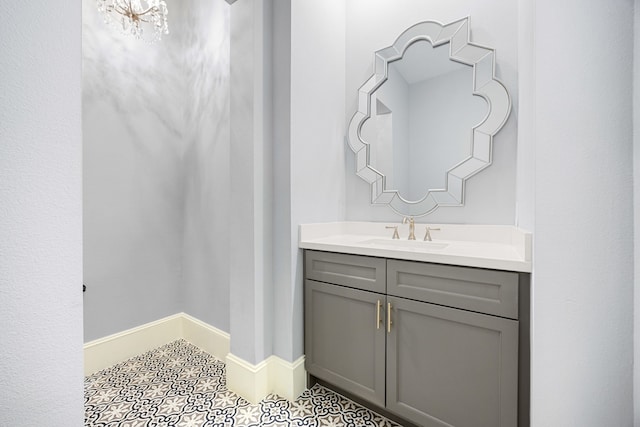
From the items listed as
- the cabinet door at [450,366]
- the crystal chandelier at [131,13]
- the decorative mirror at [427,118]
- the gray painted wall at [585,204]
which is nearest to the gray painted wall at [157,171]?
the crystal chandelier at [131,13]

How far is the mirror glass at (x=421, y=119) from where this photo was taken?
68.1 inches

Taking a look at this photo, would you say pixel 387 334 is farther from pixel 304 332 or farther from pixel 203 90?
pixel 203 90

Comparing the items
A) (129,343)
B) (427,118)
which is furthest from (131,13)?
(129,343)

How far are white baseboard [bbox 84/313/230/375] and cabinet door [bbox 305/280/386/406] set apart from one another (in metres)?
0.78

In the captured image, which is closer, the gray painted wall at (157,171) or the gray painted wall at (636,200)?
the gray painted wall at (636,200)

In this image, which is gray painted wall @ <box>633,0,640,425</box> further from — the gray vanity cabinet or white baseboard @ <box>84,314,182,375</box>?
white baseboard @ <box>84,314,182,375</box>

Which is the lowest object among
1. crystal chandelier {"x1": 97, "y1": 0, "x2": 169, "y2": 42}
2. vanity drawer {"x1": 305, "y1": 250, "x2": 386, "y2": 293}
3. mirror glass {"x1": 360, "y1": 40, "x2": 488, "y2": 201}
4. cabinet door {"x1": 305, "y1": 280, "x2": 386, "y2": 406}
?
cabinet door {"x1": 305, "y1": 280, "x2": 386, "y2": 406}

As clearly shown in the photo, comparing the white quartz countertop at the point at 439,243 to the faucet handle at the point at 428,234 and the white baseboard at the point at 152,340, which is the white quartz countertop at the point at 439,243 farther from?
the white baseboard at the point at 152,340

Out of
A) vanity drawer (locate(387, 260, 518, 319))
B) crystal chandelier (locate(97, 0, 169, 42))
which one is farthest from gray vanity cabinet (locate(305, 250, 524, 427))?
crystal chandelier (locate(97, 0, 169, 42))

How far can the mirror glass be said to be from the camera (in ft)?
5.67

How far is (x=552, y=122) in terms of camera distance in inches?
36.1

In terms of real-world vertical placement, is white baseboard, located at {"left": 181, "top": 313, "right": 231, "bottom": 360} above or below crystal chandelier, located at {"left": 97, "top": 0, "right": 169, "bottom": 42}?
below

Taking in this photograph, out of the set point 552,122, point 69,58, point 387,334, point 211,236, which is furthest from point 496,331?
point 211,236

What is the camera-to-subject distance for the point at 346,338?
1564 mm
